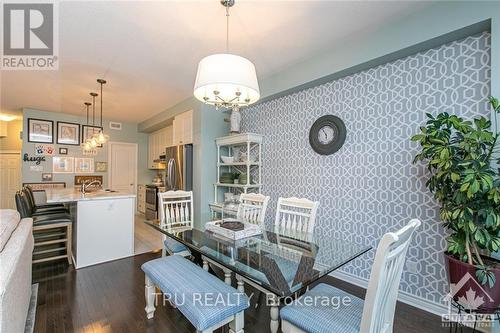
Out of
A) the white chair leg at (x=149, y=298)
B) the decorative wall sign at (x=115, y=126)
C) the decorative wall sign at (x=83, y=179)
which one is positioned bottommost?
the white chair leg at (x=149, y=298)

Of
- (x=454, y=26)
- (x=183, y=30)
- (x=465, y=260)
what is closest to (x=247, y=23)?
(x=183, y=30)

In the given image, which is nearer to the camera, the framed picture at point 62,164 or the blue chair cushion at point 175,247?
the blue chair cushion at point 175,247

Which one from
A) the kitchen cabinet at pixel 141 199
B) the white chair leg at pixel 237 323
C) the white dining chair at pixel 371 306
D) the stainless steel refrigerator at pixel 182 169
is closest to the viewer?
the white dining chair at pixel 371 306

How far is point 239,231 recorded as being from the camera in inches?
77.3

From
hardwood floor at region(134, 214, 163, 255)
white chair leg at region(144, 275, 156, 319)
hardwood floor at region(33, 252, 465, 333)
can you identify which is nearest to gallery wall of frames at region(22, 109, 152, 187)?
hardwood floor at region(134, 214, 163, 255)

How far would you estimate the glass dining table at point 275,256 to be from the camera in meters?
1.29

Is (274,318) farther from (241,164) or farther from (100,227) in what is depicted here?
(100,227)

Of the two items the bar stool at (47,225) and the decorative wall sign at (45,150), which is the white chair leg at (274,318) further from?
the decorative wall sign at (45,150)

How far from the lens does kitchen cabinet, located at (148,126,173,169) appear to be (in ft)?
19.7

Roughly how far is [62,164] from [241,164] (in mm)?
4939

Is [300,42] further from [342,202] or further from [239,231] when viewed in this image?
[239,231]

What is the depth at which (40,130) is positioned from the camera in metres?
5.29

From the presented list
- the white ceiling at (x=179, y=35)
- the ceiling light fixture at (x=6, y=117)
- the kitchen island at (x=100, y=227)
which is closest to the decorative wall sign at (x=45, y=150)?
the ceiling light fixture at (x=6, y=117)

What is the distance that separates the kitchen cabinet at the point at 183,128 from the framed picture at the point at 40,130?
130 inches
